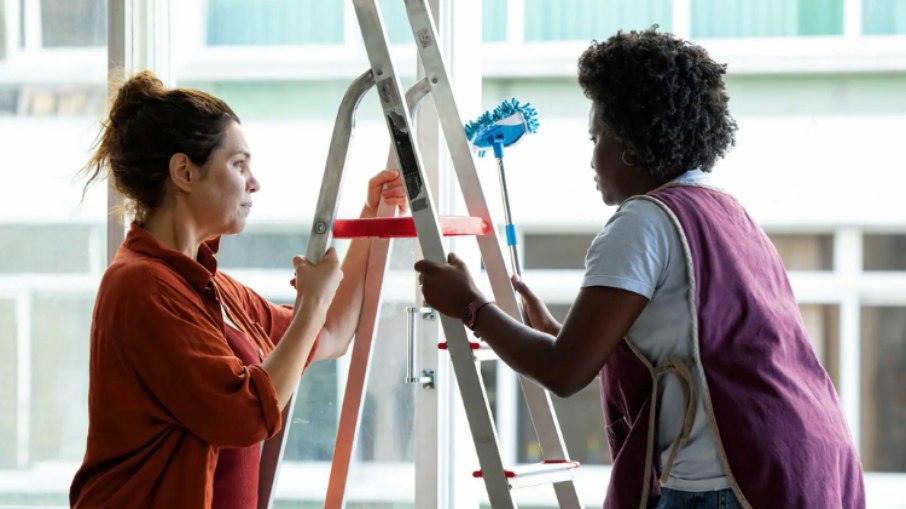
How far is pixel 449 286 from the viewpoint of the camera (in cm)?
182

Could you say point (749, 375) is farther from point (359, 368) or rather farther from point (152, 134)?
point (152, 134)

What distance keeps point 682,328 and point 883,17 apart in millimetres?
1463

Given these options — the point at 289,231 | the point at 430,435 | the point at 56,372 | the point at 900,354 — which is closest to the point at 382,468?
the point at 430,435

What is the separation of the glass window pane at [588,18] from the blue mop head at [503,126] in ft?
2.41

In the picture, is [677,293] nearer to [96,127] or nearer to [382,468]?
[382,468]

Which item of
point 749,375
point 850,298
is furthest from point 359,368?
point 850,298

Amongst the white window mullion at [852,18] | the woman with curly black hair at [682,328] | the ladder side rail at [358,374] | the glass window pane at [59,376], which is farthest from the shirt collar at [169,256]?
the white window mullion at [852,18]

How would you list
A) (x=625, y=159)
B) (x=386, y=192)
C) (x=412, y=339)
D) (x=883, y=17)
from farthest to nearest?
1. (x=883, y=17)
2. (x=412, y=339)
3. (x=386, y=192)
4. (x=625, y=159)

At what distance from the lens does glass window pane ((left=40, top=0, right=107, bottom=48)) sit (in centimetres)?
292

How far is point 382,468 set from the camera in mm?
2814

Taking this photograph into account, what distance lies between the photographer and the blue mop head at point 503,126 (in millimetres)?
2111

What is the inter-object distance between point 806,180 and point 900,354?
0.50 m

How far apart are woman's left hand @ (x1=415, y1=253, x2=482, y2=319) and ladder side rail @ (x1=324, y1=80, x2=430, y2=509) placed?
40 cm

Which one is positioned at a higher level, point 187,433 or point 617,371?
point 617,371
